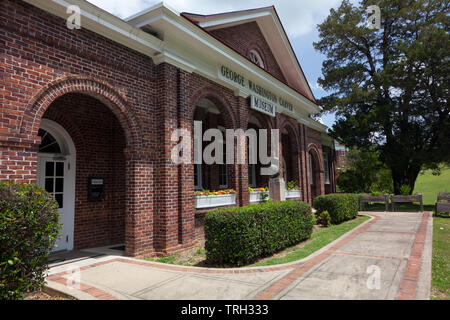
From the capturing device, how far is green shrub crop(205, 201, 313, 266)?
5.55 metres

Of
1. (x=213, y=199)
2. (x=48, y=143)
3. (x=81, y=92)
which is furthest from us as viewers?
(x=213, y=199)

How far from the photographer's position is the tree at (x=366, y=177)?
21.6m

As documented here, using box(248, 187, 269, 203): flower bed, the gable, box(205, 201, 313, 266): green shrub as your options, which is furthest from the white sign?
box(205, 201, 313, 266): green shrub

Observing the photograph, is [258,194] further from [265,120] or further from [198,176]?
[265,120]

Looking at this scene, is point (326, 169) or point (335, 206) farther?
point (326, 169)

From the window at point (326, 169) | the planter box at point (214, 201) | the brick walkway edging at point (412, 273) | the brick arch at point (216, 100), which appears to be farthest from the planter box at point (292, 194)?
the window at point (326, 169)

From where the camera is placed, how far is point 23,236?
3693mm

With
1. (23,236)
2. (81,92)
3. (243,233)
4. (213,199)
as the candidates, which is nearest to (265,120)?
(213,199)

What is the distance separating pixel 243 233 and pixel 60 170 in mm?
4757

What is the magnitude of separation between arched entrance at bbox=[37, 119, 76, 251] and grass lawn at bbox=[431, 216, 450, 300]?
7.24 m

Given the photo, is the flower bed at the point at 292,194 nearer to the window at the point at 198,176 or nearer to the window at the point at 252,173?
the window at the point at 252,173

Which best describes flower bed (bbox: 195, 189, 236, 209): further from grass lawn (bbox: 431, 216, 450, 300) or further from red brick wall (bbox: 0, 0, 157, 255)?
grass lawn (bbox: 431, 216, 450, 300)

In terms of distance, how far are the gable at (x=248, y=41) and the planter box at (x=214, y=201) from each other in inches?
205

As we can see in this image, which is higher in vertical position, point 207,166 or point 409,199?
point 207,166
